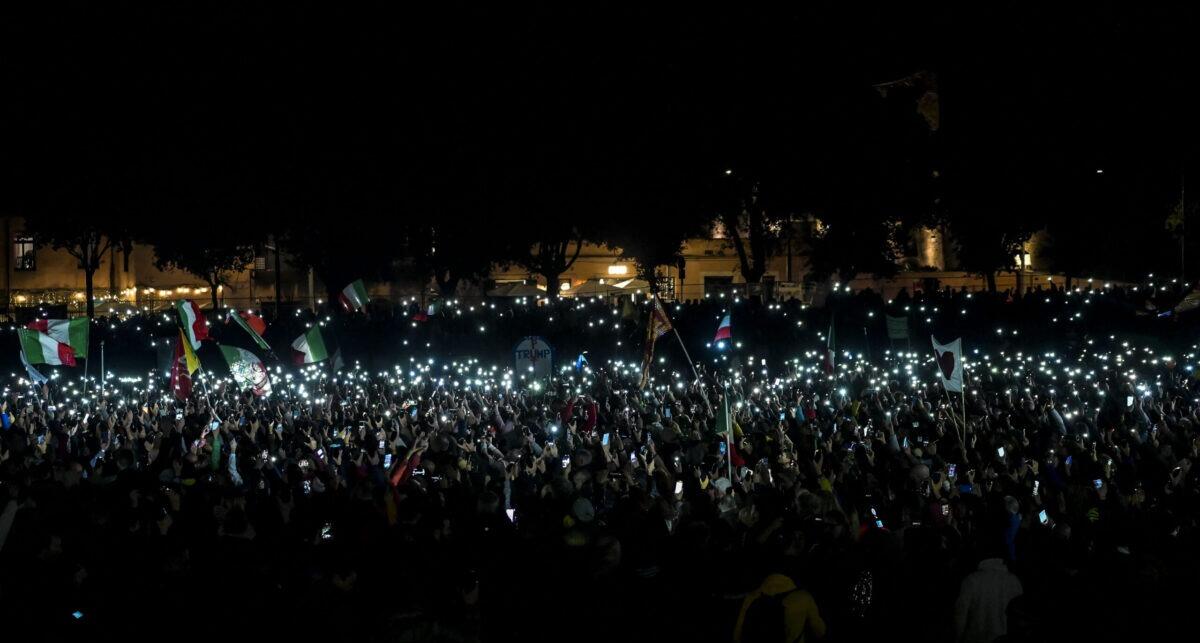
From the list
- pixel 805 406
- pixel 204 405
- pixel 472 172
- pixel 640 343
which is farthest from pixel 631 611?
pixel 472 172

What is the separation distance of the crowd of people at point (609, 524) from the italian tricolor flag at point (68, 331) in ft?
6.34

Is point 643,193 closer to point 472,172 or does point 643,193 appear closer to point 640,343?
point 472,172

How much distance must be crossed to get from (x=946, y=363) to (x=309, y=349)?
9.98 metres

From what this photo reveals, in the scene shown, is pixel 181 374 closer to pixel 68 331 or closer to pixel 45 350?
pixel 68 331

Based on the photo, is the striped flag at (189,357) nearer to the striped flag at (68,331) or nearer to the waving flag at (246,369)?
the waving flag at (246,369)

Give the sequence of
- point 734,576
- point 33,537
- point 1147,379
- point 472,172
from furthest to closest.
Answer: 1. point 472,172
2. point 1147,379
3. point 33,537
4. point 734,576

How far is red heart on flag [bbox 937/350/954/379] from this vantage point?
50.3 feet

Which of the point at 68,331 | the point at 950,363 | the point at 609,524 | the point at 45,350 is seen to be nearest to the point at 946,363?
the point at 950,363

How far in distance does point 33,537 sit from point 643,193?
30223 millimetres

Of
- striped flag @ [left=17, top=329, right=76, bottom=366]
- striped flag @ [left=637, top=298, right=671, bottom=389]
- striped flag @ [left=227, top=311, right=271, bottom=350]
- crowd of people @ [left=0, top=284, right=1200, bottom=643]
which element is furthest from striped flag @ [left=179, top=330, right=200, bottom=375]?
striped flag @ [left=637, top=298, right=671, bottom=389]

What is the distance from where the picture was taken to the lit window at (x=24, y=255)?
167 feet

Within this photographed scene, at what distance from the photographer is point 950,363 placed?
1541 centimetres

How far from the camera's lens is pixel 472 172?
3578 centimetres

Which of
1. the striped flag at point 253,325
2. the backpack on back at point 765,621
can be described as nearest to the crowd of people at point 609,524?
the backpack on back at point 765,621
